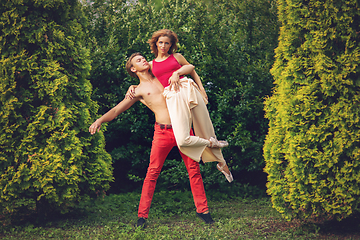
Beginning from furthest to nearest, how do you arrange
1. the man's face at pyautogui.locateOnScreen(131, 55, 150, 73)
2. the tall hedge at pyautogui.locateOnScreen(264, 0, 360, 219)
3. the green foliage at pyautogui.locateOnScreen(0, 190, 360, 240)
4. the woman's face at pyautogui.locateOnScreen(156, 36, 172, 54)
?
the man's face at pyautogui.locateOnScreen(131, 55, 150, 73), the woman's face at pyautogui.locateOnScreen(156, 36, 172, 54), the green foliage at pyautogui.locateOnScreen(0, 190, 360, 240), the tall hedge at pyautogui.locateOnScreen(264, 0, 360, 219)

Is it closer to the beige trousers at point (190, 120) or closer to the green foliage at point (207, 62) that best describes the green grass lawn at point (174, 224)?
the green foliage at point (207, 62)

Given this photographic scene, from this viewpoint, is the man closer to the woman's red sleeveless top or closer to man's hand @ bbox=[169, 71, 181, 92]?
the woman's red sleeveless top

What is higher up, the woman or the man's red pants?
the woman

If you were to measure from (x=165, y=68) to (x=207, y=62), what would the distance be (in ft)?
5.05

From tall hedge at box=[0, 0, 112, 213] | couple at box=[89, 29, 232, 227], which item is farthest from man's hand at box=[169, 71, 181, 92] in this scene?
tall hedge at box=[0, 0, 112, 213]

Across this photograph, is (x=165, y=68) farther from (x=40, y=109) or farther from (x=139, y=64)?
(x=40, y=109)

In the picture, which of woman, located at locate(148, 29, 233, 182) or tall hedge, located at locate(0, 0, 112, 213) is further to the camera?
tall hedge, located at locate(0, 0, 112, 213)

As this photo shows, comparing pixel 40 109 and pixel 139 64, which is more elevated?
pixel 139 64

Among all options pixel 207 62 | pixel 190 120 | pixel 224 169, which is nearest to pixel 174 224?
pixel 224 169

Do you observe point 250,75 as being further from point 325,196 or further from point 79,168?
point 79,168

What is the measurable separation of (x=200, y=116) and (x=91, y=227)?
2112mm

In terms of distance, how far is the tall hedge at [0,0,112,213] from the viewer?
4.68 meters

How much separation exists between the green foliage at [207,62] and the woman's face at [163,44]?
1.27 meters

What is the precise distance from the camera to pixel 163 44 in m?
4.61
